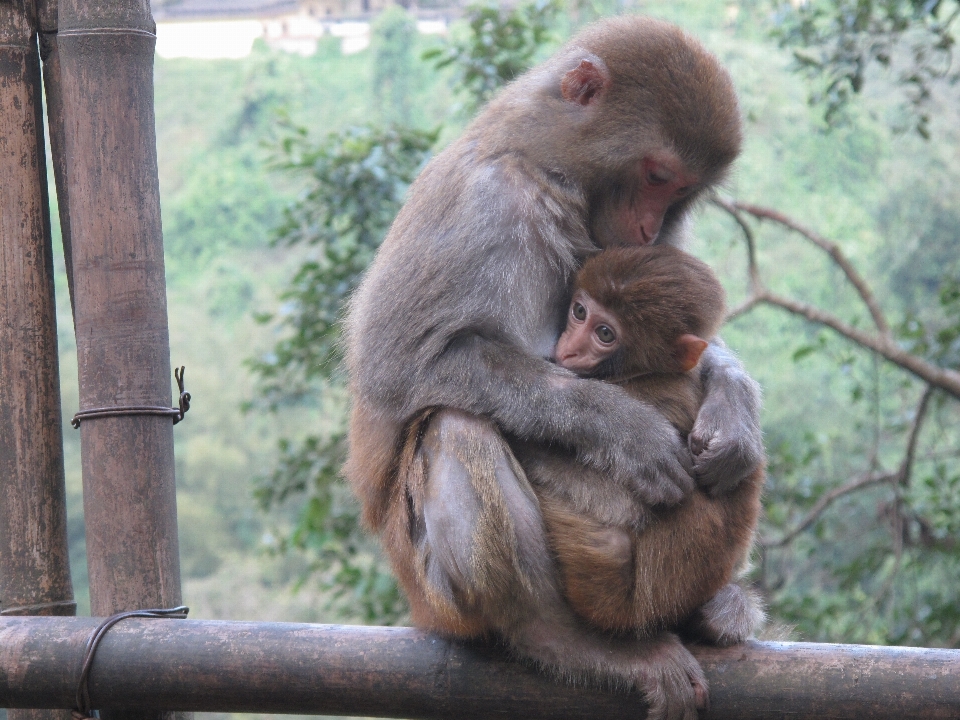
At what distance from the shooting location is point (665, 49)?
261 centimetres

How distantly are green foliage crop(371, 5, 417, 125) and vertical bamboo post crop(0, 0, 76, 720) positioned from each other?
1561 cm

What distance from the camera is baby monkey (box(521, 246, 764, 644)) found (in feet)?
7.39

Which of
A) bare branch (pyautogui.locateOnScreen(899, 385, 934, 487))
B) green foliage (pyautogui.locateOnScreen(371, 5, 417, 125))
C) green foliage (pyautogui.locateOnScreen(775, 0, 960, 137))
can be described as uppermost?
green foliage (pyautogui.locateOnScreen(371, 5, 417, 125))

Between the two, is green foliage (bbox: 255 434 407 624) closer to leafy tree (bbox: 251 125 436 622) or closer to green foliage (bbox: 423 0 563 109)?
leafy tree (bbox: 251 125 436 622)

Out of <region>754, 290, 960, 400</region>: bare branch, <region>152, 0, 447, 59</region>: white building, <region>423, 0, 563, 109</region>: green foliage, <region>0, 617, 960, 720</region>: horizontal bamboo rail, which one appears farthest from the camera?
<region>152, 0, 447, 59</region>: white building

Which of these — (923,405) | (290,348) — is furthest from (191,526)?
(923,405)

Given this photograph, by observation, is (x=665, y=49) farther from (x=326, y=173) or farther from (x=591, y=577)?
(x=326, y=173)

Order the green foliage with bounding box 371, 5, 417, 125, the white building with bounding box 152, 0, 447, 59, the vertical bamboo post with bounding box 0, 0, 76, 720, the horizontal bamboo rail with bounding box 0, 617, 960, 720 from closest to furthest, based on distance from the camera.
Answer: the horizontal bamboo rail with bounding box 0, 617, 960, 720, the vertical bamboo post with bounding box 0, 0, 76, 720, the white building with bounding box 152, 0, 447, 59, the green foliage with bounding box 371, 5, 417, 125

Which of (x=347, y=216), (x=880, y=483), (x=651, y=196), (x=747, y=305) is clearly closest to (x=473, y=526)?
(x=651, y=196)

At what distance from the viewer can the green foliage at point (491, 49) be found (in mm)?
5305

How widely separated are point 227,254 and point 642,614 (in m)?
18.1

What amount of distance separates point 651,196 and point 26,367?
1.65 metres

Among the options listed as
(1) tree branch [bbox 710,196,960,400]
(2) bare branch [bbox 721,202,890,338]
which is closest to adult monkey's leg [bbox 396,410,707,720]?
(1) tree branch [bbox 710,196,960,400]

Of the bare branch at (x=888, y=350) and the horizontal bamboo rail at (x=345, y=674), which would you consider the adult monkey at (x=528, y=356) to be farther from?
the bare branch at (x=888, y=350)
